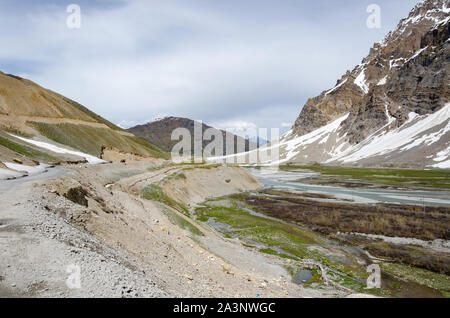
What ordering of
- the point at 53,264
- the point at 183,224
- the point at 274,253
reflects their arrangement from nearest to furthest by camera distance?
the point at 53,264 < the point at 274,253 < the point at 183,224

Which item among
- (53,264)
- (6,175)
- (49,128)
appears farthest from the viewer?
(49,128)

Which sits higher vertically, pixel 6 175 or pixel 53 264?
pixel 6 175

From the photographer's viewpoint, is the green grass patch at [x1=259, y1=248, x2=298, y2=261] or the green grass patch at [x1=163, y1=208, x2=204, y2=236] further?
the green grass patch at [x1=163, y1=208, x2=204, y2=236]

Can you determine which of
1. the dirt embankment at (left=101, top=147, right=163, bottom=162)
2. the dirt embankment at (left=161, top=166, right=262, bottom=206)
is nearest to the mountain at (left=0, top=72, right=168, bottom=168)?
the dirt embankment at (left=101, top=147, right=163, bottom=162)

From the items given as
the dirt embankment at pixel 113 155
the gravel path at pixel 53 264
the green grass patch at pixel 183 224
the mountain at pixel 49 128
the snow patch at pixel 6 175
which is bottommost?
the green grass patch at pixel 183 224

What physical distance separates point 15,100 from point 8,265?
129202mm

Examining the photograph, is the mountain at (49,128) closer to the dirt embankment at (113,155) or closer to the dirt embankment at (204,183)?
the dirt embankment at (113,155)

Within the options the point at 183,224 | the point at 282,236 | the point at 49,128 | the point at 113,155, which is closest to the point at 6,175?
the point at 183,224

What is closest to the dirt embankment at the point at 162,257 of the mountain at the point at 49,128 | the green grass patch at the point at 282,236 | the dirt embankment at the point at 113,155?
the green grass patch at the point at 282,236

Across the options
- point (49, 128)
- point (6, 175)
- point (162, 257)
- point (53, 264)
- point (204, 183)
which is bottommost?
point (204, 183)

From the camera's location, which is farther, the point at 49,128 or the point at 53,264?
the point at 49,128

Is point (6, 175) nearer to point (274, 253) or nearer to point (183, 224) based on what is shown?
point (183, 224)

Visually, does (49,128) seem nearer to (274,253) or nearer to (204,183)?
(204,183)

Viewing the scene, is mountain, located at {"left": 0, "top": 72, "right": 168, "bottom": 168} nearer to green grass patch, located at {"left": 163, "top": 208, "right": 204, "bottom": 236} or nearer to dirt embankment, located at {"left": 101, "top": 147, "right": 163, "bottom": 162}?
dirt embankment, located at {"left": 101, "top": 147, "right": 163, "bottom": 162}
